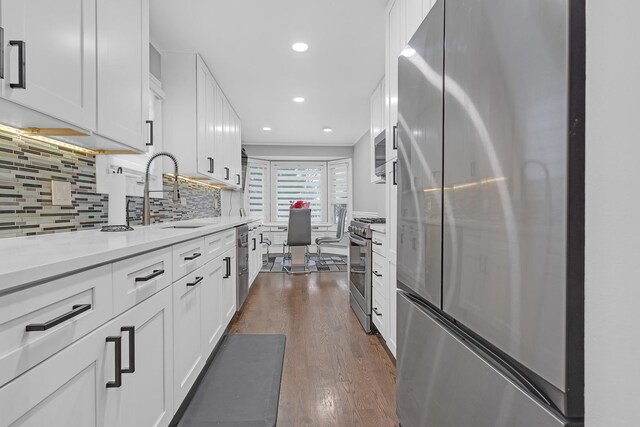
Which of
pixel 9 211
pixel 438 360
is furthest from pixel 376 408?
pixel 9 211

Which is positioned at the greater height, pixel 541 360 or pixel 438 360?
pixel 541 360

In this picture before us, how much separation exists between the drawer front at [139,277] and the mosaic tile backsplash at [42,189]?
24.3 inches

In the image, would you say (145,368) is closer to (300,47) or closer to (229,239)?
(229,239)

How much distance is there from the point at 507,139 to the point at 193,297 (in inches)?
62.3

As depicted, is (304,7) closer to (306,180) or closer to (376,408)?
(376,408)

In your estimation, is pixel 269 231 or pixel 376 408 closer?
pixel 376 408

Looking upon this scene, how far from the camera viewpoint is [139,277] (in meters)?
1.13

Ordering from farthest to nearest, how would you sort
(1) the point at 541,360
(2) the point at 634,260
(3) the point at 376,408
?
1. (3) the point at 376,408
2. (1) the point at 541,360
3. (2) the point at 634,260

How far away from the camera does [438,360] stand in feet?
3.29

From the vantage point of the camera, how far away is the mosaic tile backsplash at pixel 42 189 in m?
1.35

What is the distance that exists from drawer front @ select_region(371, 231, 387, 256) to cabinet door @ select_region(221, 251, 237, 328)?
114 cm

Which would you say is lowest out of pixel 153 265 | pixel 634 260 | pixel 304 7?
pixel 153 265

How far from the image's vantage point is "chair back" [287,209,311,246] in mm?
5395

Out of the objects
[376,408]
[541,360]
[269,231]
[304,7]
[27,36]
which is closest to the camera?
[541,360]
